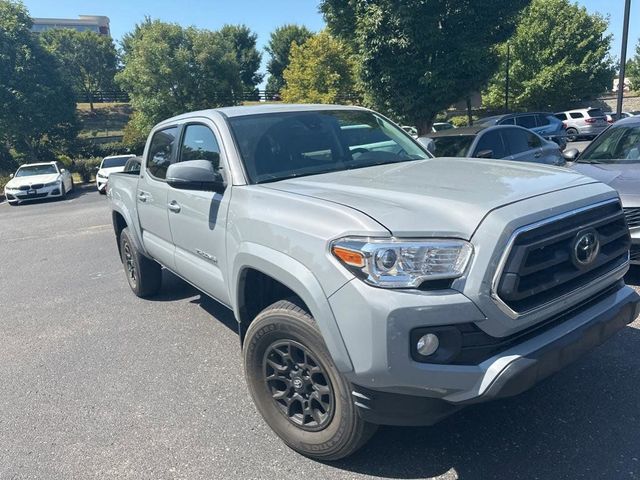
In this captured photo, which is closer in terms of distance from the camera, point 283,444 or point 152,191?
point 283,444

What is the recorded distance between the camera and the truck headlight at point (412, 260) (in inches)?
83.5

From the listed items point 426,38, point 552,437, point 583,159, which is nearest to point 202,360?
point 552,437

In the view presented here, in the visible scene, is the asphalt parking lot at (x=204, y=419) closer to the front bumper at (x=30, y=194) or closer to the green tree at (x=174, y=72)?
the front bumper at (x=30, y=194)

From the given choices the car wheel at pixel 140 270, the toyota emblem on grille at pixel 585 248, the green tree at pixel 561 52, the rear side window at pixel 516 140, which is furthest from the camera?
the green tree at pixel 561 52

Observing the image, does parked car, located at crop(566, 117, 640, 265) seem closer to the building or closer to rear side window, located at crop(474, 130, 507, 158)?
rear side window, located at crop(474, 130, 507, 158)

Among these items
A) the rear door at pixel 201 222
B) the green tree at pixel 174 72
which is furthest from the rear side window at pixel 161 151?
the green tree at pixel 174 72

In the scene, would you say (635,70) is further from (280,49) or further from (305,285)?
(305,285)

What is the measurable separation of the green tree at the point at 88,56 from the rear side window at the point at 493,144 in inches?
2333

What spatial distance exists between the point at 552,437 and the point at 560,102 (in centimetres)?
3859

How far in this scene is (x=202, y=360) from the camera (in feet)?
13.1

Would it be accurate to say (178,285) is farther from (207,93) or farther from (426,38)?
(207,93)

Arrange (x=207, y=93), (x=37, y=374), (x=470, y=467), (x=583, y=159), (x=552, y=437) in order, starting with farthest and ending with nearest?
(x=207, y=93) < (x=583, y=159) < (x=37, y=374) < (x=552, y=437) < (x=470, y=467)

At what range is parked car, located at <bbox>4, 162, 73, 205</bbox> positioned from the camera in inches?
673

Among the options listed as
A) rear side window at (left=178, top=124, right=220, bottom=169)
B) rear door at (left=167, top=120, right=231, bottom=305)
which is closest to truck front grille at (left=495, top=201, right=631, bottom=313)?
rear door at (left=167, top=120, right=231, bottom=305)
